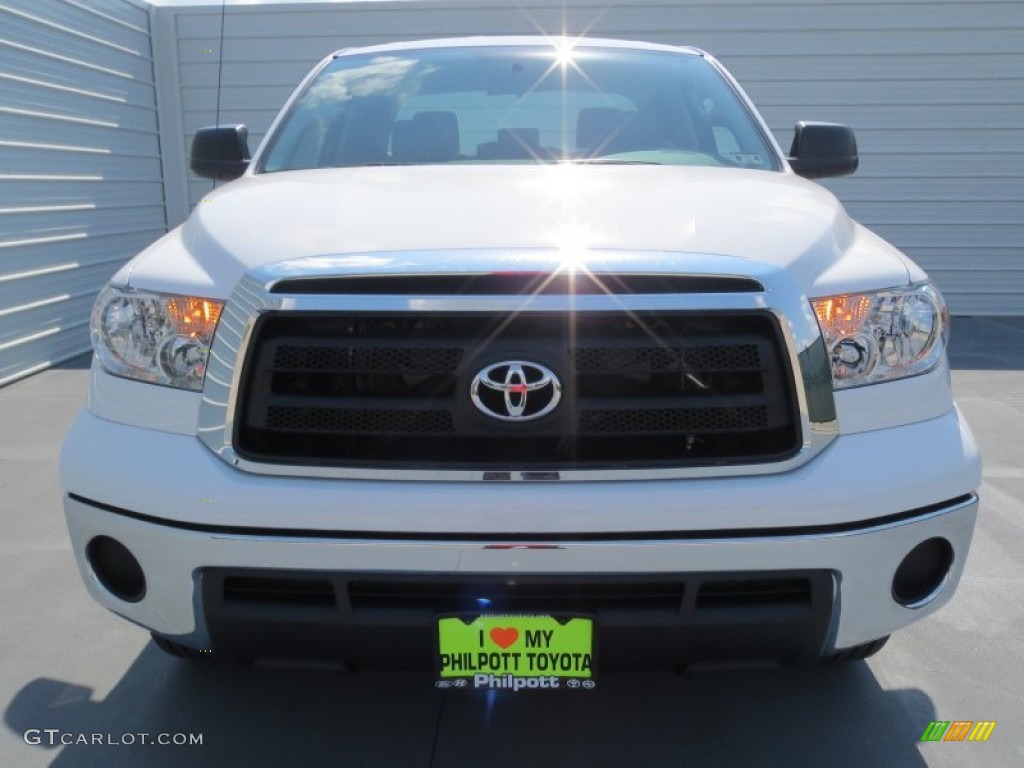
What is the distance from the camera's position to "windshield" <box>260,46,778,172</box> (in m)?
3.05

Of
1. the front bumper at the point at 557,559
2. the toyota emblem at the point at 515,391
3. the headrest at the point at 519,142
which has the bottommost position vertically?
the front bumper at the point at 557,559

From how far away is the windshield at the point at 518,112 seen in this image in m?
3.05

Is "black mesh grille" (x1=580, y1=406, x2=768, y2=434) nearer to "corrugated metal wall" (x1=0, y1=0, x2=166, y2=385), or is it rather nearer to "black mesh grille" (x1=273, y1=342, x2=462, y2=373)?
"black mesh grille" (x1=273, y1=342, x2=462, y2=373)

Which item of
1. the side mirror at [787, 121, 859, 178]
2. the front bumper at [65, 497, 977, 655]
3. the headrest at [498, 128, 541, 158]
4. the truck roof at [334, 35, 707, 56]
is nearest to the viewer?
the front bumper at [65, 497, 977, 655]

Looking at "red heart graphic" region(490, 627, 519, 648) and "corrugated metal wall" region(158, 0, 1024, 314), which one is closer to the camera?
"red heart graphic" region(490, 627, 519, 648)

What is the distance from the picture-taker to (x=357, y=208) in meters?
2.17

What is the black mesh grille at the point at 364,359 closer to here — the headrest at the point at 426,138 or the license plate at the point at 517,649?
the license plate at the point at 517,649

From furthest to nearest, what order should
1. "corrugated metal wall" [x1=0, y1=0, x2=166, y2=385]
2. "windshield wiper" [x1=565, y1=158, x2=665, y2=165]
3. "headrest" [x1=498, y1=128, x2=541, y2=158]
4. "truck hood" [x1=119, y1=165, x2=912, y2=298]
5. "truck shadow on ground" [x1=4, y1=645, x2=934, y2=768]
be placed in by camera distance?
"corrugated metal wall" [x1=0, y1=0, x2=166, y2=385], "headrest" [x1=498, y1=128, x2=541, y2=158], "windshield wiper" [x1=565, y1=158, x2=665, y2=165], "truck shadow on ground" [x1=4, y1=645, x2=934, y2=768], "truck hood" [x1=119, y1=165, x2=912, y2=298]

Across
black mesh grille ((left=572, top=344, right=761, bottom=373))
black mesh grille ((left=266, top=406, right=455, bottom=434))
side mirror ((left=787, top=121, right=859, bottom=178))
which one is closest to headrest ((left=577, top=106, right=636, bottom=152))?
side mirror ((left=787, top=121, right=859, bottom=178))

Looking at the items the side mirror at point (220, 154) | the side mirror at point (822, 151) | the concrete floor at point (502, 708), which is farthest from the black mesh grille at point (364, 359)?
the side mirror at point (822, 151)

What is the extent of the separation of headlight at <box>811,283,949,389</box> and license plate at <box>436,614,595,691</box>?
798 millimetres

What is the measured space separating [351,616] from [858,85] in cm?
891

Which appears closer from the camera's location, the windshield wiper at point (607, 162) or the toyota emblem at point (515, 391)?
the toyota emblem at point (515, 391)

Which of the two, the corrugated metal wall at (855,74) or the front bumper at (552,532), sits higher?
the corrugated metal wall at (855,74)
